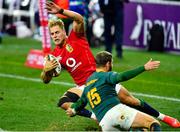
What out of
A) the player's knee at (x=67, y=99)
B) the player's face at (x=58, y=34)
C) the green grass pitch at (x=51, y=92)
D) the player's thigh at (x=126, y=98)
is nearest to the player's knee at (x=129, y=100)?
the player's thigh at (x=126, y=98)

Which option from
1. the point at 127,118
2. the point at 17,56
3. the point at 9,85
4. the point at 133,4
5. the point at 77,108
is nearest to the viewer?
the point at 127,118

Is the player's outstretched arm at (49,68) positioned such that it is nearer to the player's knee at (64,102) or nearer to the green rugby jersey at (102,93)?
the player's knee at (64,102)

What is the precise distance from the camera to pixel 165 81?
48.6 ft

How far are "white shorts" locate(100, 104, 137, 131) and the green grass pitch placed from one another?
115 centimetres

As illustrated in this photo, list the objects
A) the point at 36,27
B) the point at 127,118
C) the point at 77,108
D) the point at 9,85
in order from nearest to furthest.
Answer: the point at 127,118 → the point at 77,108 → the point at 9,85 → the point at 36,27

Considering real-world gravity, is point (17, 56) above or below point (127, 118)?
below

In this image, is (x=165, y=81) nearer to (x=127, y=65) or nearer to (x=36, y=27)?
(x=127, y=65)

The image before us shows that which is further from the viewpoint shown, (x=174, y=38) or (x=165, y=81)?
(x=174, y=38)

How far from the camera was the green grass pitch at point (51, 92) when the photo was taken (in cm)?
1034

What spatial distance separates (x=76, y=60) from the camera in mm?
10578

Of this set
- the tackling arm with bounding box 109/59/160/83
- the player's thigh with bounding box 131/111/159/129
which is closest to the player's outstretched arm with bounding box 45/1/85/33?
the tackling arm with bounding box 109/59/160/83

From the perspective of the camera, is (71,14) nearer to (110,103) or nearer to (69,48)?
(69,48)

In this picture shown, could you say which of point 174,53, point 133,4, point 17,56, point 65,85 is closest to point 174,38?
point 174,53

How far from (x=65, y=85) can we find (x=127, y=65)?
3274 mm
